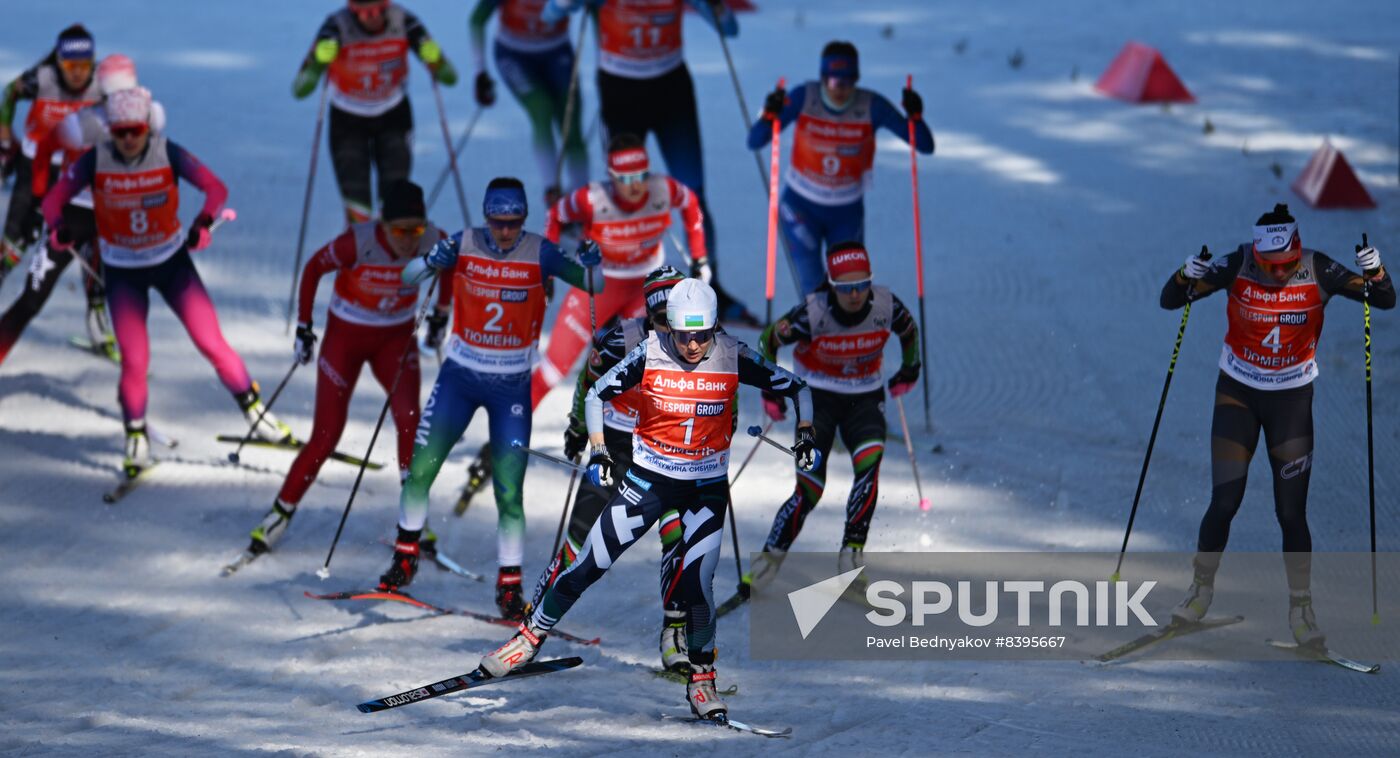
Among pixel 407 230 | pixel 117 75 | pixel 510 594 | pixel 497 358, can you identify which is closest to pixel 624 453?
pixel 497 358

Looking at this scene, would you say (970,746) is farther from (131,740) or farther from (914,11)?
(914,11)

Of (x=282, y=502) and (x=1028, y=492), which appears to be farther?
(x=1028, y=492)

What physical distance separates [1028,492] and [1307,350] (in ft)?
7.02

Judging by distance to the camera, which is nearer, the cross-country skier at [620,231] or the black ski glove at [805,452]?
the black ski glove at [805,452]

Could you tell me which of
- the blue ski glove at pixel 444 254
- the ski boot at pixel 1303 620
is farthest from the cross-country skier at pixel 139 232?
the ski boot at pixel 1303 620

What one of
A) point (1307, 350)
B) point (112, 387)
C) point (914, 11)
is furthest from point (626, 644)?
point (914, 11)

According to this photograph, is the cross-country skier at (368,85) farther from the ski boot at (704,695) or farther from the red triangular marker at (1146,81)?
the red triangular marker at (1146,81)

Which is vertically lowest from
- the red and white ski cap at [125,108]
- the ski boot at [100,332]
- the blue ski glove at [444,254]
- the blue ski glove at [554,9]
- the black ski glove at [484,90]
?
the ski boot at [100,332]

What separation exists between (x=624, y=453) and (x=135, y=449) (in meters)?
3.16

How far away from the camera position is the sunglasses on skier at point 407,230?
8.34m

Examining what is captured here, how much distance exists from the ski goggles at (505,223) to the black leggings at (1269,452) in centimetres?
312

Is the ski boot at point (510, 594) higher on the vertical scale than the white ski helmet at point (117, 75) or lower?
lower

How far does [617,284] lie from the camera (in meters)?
9.60

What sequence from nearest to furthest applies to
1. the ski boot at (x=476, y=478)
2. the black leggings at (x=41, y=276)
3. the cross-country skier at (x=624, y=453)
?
the cross-country skier at (x=624, y=453) → the ski boot at (x=476, y=478) → the black leggings at (x=41, y=276)
